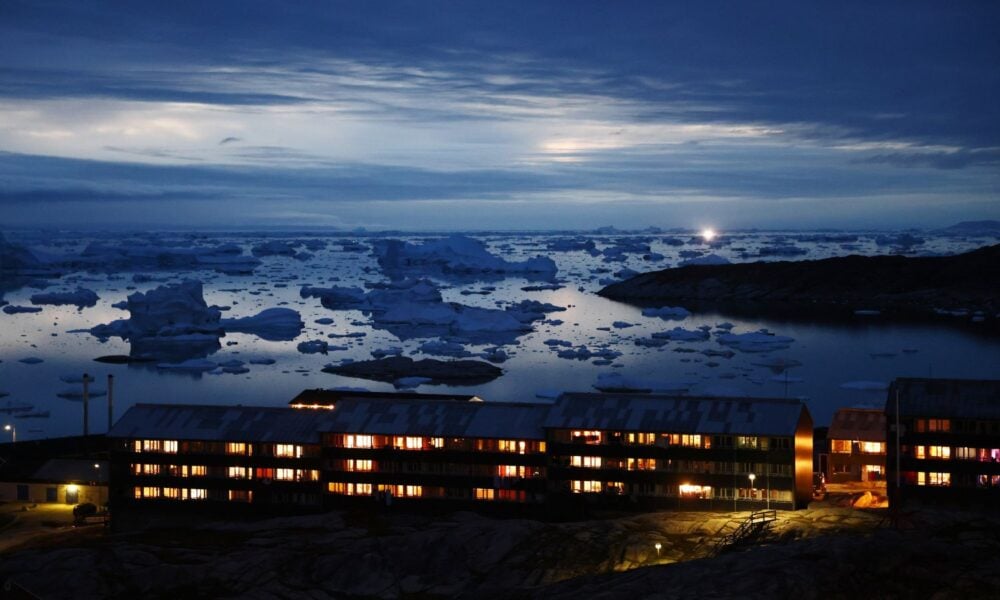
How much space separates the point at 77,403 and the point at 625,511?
106 feet

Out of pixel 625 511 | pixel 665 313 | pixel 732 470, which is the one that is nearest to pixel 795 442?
pixel 732 470

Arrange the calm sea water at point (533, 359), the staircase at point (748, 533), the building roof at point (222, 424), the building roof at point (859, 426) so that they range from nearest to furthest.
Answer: the staircase at point (748, 533) → the building roof at point (222, 424) → the building roof at point (859, 426) → the calm sea water at point (533, 359)

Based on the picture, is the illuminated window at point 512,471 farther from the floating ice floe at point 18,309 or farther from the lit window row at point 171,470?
the floating ice floe at point 18,309

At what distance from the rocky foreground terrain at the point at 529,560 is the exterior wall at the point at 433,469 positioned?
1.82m

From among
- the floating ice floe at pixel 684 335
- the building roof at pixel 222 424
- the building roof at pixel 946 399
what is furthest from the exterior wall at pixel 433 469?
the floating ice floe at pixel 684 335

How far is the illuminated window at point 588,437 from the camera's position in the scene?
35031mm

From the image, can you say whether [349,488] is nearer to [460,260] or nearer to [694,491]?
[694,491]

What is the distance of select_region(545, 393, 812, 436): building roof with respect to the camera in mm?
34031

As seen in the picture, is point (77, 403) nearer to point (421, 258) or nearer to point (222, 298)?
point (222, 298)

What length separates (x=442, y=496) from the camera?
35.8 metres

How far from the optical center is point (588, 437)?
35.1m

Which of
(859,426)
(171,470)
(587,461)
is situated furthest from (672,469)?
(171,470)

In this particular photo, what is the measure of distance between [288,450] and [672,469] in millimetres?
11538

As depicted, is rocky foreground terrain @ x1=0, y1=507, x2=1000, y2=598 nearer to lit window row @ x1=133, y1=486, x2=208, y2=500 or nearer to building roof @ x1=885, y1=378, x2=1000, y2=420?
lit window row @ x1=133, y1=486, x2=208, y2=500
